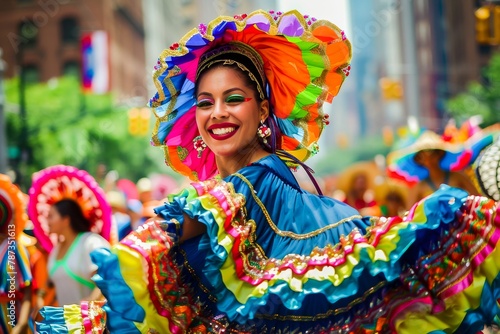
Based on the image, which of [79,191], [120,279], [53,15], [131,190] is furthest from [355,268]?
[53,15]

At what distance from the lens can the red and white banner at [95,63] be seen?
4425 cm

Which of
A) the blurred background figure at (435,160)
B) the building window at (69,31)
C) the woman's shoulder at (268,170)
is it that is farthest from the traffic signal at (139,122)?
the woman's shoulder at (268,170)

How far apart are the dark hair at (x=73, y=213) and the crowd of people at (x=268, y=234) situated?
3070 mm

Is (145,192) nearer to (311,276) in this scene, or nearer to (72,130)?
(311,276)

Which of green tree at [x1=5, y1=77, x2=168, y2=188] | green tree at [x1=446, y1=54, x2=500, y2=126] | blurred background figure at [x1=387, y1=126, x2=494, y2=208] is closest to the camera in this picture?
blurred background figure at [x1=387, y1=126, x2=494, y2=208]

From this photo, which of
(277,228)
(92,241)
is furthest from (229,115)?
(92,241)

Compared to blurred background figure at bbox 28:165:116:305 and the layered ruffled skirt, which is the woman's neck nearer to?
the layered ruffled skirt

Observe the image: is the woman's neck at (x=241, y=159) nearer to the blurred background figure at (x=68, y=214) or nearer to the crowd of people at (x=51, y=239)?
the crowd of people at (x=51, y=239)

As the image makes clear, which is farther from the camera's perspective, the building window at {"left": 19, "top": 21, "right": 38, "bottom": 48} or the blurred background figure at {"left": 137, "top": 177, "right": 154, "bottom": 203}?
the building window at {"left": 19, "top": 21, "right": 38, "bottom": 48}

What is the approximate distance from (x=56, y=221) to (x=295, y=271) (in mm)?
4446

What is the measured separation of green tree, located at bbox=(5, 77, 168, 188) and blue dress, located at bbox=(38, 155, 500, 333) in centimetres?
3119

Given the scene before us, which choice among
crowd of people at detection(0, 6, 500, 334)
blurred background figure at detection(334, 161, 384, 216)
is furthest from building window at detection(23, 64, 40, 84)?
crowd of people at detection(0, 6, 500, 334)

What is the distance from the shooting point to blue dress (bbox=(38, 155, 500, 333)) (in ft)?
12.1

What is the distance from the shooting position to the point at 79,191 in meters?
8.01
